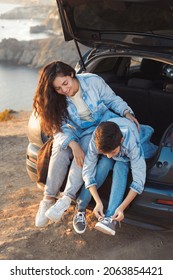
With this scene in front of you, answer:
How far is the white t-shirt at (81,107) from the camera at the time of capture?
11.3 feet

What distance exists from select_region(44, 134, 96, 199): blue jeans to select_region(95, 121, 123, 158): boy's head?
0.32m

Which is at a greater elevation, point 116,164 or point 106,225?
point 116,164

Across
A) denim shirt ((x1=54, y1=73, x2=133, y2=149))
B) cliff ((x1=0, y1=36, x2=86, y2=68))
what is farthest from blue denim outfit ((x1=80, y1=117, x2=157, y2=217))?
cliff ((x1=0, y1=36, x2=86, y2=68))

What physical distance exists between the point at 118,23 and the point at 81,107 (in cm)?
99

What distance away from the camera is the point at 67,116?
3445 millimetres

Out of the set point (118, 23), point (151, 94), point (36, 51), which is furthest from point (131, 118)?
point (36, 51)

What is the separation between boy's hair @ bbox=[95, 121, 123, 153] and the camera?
298cm

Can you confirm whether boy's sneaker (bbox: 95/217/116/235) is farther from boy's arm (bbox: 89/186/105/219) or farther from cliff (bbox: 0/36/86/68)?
cliff (bbox: 0/36/86/68)

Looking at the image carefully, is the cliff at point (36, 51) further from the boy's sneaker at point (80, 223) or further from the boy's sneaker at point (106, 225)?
the boy's sneaker at point (106, 225)

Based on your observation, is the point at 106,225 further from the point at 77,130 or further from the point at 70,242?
the point at 77,130

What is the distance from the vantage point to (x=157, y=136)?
4.20 meters

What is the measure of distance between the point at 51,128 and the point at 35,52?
195 ft

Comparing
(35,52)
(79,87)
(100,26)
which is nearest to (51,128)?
(79,87)

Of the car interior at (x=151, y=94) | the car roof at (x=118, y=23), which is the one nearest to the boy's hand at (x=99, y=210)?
the car interior at (x=151, y=94)
